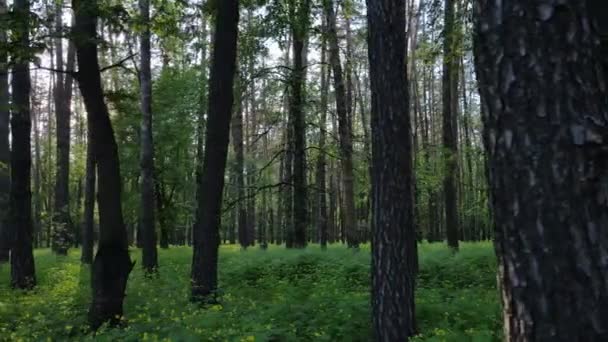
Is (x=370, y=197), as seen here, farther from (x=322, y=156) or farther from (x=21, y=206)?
(x=322, y=156)

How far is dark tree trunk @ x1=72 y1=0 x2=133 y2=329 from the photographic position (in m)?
7.43

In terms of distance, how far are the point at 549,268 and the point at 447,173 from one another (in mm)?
14167

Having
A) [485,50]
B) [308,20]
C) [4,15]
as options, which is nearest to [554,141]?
[485,50]

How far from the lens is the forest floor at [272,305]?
6316mm

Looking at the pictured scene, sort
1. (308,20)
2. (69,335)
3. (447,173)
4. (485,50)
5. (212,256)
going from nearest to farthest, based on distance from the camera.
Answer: (485,50) < (69,335) < (212,256) < (308,20) < (447,173)

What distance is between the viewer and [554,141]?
2033mm

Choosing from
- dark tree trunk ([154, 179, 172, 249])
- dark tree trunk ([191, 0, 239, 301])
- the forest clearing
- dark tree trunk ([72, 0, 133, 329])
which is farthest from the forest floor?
dark tree trunk ([154, 179, 172, 249])

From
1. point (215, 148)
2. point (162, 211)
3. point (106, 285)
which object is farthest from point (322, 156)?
point (106, 285)

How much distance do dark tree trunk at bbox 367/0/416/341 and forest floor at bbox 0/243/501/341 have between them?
1.58 ft

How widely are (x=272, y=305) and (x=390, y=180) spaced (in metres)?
2.88

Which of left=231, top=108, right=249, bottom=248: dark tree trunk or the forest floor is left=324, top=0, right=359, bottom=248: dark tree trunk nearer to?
the forest floor

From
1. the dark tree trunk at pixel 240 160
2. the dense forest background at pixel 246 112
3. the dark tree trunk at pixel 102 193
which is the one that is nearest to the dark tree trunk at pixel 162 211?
the dense forest background at pixel 246 112

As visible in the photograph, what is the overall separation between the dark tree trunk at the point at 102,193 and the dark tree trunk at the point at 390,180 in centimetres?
374

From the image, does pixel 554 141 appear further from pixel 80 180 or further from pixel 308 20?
pixel 80 180
